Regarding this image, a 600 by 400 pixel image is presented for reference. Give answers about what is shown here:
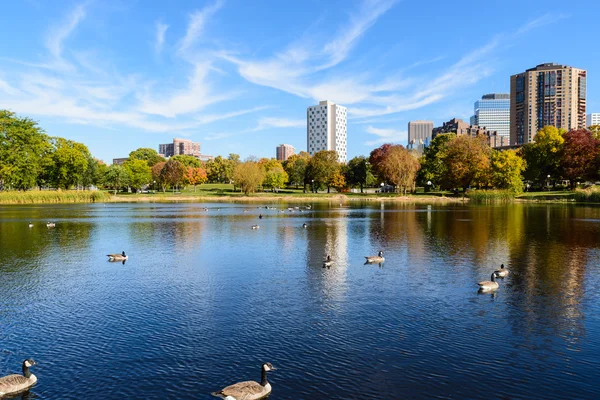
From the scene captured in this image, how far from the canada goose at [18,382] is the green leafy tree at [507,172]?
117 meters

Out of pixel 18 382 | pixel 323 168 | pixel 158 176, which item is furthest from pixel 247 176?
pixel 18 382

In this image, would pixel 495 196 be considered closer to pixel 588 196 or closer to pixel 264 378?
pixel 588 196

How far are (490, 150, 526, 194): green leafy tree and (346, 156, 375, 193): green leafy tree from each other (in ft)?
160

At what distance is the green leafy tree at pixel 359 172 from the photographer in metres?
158

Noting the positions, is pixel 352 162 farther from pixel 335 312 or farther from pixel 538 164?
pixel 335 312

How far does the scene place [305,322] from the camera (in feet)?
55.7

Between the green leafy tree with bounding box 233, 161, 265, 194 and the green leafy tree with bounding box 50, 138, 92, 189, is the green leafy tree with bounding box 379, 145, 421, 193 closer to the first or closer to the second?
the green leafy tree with bounding box 233, 161, 265, 194

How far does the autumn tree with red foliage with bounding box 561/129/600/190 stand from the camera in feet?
376

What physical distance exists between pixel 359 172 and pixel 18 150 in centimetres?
10052

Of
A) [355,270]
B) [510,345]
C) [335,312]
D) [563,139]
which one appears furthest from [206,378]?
[563,139]

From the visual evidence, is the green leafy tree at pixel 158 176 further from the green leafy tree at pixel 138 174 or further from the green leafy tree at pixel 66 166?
the green leafy tree at pixel 66 166

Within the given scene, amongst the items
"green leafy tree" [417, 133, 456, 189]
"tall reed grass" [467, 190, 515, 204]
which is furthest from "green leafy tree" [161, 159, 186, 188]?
"tall reed grass" [467, 190, 515, 204]

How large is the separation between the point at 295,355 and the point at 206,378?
2.85 metres

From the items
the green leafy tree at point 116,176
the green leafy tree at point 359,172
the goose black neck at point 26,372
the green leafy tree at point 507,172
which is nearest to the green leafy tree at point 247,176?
the green leafy tree at point 359,172
